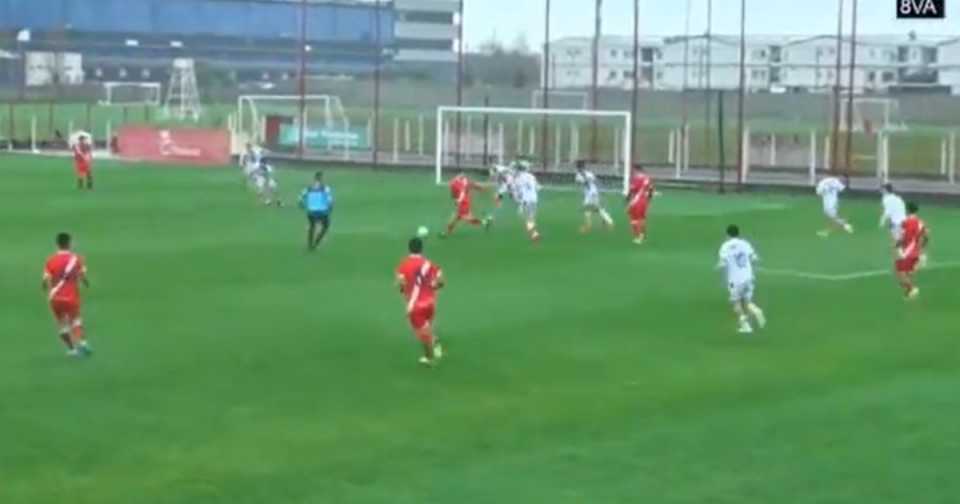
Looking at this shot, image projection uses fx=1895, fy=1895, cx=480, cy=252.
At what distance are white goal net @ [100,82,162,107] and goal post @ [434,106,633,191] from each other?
31474 millimetres

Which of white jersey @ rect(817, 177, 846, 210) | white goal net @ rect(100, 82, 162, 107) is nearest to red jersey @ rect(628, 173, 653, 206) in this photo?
white jersey @ rect(817, 177, 846, 210)

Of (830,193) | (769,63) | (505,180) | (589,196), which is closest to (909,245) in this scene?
(830,193)

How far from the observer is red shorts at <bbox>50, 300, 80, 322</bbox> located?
77.9 ft

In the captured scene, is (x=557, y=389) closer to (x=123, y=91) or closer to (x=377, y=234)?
(x=377, y=234)

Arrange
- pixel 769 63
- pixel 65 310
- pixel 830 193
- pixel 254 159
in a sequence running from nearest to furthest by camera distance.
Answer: pixel 65 310 < pixel 830 193 < pixel 254 159 < pixel 769 63

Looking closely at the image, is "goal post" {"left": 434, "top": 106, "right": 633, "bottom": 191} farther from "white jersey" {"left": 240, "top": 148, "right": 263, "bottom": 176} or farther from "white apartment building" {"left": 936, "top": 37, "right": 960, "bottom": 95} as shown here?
"white apartment building" {"left": 936, "top": 37, "right": 960, "bottom": 95}

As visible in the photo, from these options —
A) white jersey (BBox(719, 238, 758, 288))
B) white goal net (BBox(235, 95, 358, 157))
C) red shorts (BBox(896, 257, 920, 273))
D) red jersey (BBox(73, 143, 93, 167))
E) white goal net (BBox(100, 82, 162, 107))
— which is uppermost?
white goal net (BBox(100, 82, 162, 107))

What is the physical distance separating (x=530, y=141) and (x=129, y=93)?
45570 millimetres

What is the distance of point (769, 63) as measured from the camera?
97500 millimetres

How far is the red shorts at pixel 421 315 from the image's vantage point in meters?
23.5

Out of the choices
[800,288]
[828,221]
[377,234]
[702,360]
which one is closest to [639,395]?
[702,360]

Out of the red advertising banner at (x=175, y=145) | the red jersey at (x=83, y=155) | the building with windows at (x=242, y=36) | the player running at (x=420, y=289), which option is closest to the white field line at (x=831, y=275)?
the player running at (x=420, y=289)

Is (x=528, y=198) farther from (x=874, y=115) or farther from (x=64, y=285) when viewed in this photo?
(x=874, y=115)

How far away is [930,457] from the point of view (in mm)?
18438
